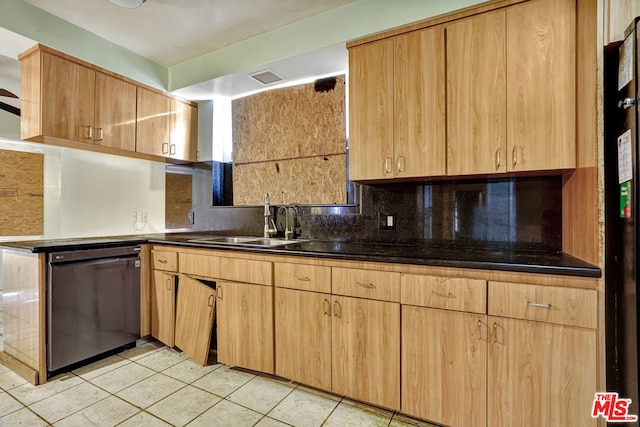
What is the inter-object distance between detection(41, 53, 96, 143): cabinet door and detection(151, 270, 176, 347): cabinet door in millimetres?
1256

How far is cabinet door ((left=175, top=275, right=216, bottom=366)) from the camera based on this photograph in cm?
229

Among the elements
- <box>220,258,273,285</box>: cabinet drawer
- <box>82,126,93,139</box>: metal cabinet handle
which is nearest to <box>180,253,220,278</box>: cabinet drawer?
<box>220,258,273,285</box>: cabinet drawer

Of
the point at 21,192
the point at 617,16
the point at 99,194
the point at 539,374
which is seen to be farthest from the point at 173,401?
the point at 21,192

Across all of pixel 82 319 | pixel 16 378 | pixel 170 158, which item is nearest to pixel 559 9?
pixel 170 158

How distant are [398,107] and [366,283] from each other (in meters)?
1.12

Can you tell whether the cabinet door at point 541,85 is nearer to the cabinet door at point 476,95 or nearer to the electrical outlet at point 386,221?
the cabinet door at point 476,95

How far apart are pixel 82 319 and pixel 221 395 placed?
117 cm

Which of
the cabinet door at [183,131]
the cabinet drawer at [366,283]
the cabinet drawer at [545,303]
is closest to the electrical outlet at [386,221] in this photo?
the cabinet drawer at [366,283]

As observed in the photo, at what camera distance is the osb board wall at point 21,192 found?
3861 millimetres

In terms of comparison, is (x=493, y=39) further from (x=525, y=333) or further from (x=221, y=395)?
(x=221, y=395)

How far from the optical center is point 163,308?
260 cm

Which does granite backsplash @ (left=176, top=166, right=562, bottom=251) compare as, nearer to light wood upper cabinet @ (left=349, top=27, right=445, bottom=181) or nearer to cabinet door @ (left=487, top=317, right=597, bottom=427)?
light wood upper cabinet @ (left=349, top=27, right=445, bottom=181)

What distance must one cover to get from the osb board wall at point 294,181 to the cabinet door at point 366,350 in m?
1.04

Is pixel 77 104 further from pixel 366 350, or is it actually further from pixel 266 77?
pixel 366 350
